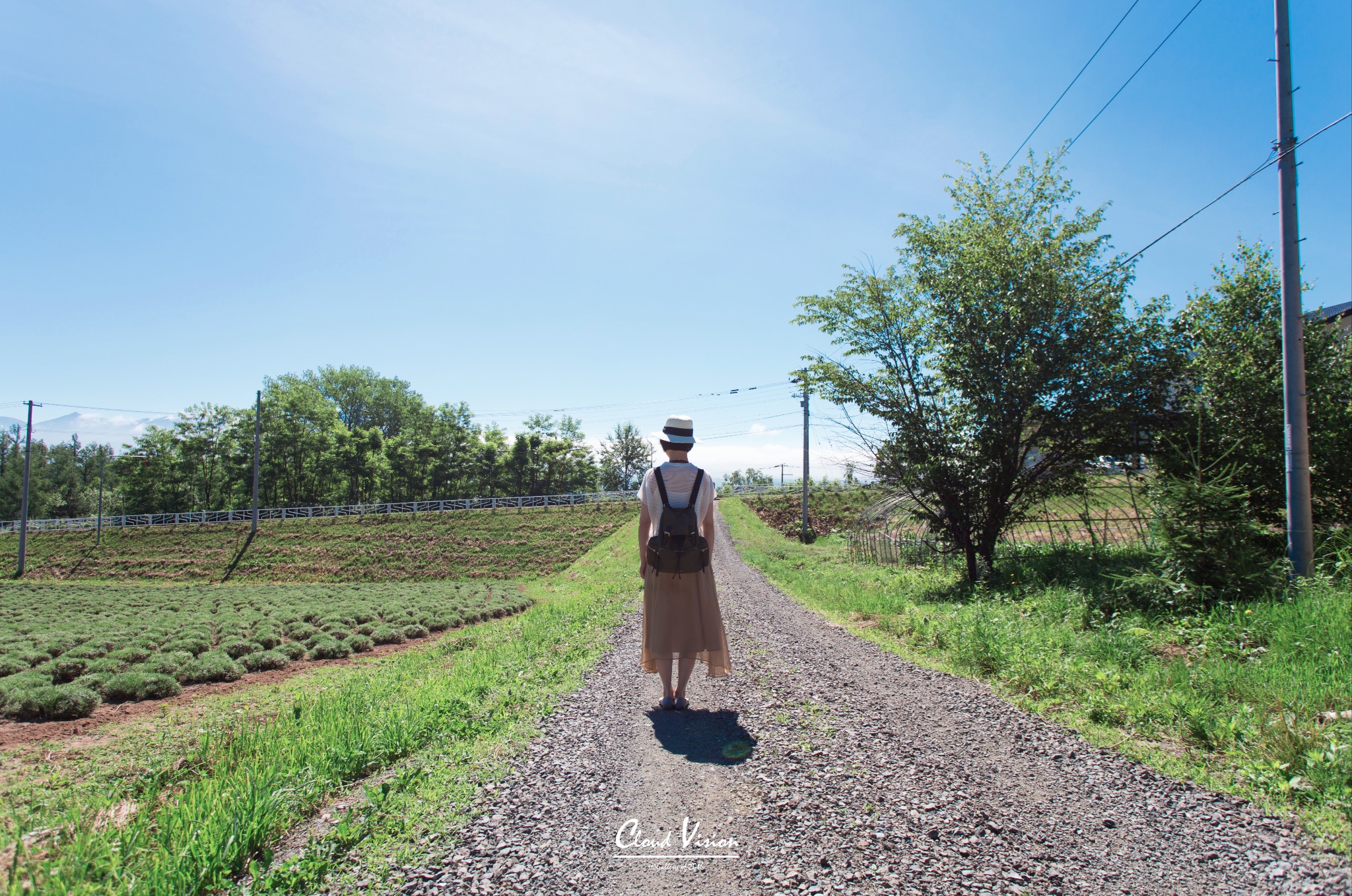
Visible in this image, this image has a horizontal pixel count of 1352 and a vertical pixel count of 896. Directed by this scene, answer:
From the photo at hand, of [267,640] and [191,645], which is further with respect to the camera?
[267,640]

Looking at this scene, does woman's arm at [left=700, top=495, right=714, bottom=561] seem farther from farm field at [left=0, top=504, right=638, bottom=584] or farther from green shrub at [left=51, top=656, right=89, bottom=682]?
farm field at [left=0, top=504, right=638, bottom=584]

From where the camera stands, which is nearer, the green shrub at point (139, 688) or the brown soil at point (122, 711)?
the brown soil at point (122, 711)

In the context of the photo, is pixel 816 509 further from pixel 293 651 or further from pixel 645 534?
pixel 645 534

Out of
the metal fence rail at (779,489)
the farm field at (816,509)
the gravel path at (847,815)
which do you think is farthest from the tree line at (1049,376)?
the metal fence rail at (779,489)

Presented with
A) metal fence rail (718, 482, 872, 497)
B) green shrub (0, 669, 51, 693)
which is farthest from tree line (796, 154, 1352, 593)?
metal fence rail (718, 482, 872, 497)

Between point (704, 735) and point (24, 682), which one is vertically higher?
point (704, 735)

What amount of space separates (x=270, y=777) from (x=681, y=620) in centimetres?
269

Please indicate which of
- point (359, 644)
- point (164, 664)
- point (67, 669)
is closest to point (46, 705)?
point (164, 664)

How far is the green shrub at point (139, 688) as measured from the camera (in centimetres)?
905

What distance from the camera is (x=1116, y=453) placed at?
1100 centimetres

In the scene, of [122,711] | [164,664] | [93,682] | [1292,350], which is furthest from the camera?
[164,664]

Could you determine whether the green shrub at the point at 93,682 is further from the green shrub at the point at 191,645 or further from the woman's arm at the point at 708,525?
the woman's arm at the point at 708,525

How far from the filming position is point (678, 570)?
4.48 meters

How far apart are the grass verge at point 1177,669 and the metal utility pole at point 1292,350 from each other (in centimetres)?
62
